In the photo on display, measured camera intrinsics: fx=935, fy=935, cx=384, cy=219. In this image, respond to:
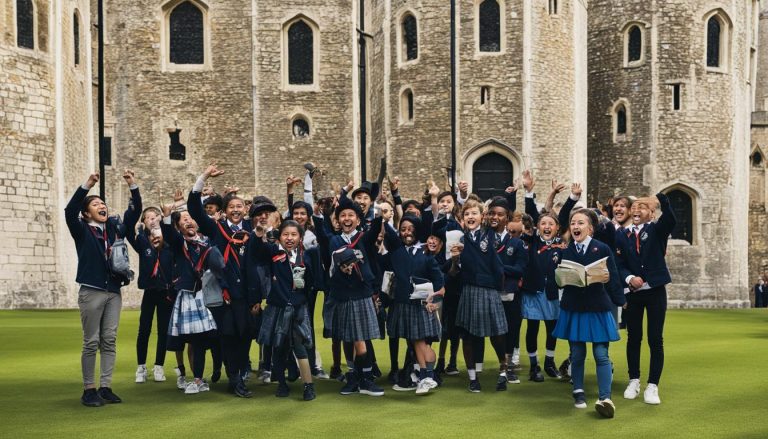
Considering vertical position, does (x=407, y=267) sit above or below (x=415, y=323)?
above

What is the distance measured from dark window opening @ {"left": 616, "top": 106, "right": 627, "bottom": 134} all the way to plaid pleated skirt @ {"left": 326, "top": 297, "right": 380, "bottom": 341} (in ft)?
93.5

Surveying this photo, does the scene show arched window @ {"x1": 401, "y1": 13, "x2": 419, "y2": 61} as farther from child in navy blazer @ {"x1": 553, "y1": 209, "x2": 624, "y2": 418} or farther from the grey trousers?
the grey trousers

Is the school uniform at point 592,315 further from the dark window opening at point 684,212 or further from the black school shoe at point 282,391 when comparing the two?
the dark window opening at point 684,212

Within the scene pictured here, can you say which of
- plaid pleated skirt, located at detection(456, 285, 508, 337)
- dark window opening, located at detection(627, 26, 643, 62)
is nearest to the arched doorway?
dark window opening, located at detection(627, 26, 643, 62)

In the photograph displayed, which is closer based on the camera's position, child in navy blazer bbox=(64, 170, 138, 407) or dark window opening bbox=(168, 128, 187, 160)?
child in navy blazer bbox=(64, 170, 138, 407)

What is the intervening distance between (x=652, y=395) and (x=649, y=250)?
4.48 ft

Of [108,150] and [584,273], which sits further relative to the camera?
[108,150]

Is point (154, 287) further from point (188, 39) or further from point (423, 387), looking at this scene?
point (188, 39)

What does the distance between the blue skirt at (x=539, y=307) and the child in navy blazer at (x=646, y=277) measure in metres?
1.35

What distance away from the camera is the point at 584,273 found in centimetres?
821

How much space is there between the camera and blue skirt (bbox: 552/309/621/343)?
27.0ft

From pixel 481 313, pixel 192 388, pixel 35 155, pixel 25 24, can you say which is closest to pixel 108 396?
pixel 192 388

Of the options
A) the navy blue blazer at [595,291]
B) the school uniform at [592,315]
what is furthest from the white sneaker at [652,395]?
the navy blue blazer at [595,291]

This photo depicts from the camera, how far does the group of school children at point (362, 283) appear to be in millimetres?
8578
